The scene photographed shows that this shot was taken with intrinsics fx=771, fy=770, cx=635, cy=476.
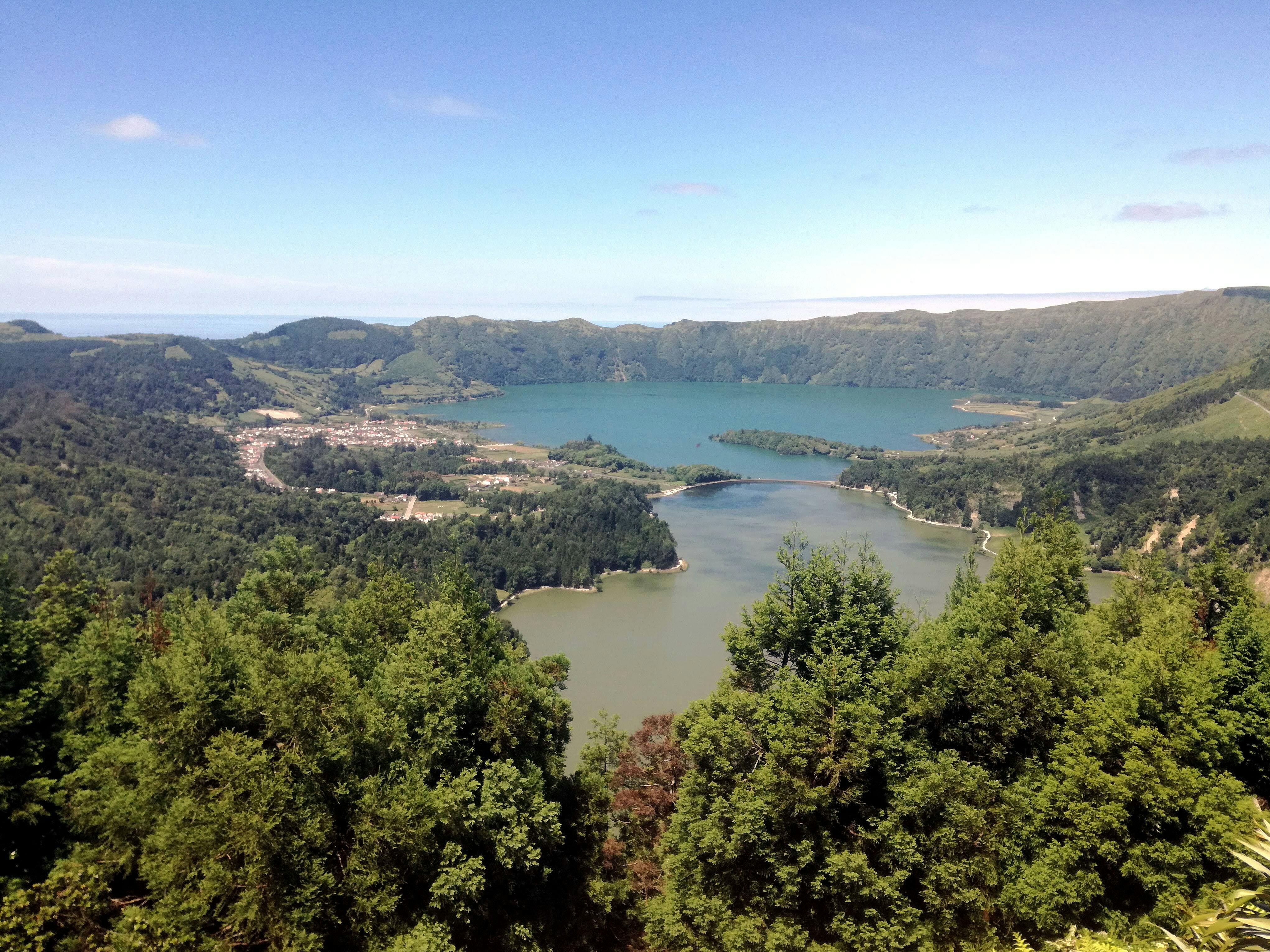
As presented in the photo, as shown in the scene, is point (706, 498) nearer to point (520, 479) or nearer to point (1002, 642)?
point (520, 479)

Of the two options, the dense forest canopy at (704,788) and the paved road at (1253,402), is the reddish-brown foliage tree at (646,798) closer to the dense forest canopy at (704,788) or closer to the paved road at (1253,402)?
the dense forest canopy at (704,788)

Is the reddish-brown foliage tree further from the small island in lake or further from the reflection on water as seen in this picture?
the small island in lake

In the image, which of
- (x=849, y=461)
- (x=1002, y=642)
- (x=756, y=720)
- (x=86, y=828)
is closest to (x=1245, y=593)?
(x=1002, y=642)

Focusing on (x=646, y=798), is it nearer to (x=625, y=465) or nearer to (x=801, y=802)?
(x=801, y=802)

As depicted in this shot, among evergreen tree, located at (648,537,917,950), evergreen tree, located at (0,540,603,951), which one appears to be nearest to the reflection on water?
evergreen tree, located at (648,537,917,950)

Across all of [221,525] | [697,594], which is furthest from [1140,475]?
[221,525]
